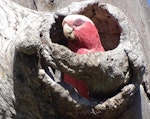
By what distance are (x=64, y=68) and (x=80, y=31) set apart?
9 centimetres

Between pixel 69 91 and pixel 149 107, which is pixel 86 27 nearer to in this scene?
pixel 69 91

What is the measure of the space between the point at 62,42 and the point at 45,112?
14 cm

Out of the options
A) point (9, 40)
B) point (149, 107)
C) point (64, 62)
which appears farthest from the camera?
point (149, 107)

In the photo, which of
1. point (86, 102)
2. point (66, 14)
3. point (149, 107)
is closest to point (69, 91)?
point (86, 102)

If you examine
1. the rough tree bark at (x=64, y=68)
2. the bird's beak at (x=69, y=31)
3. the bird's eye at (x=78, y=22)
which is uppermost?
the bird's eye at (x=78, y=22)

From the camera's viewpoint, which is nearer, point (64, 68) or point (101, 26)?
point (64, 68)

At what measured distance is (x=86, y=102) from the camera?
3.66 ft

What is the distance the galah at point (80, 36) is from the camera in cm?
115

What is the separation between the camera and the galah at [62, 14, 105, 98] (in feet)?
3.78

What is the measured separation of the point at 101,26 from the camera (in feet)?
3.99

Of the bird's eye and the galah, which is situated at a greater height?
the bird's eye

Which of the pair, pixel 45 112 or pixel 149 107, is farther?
pixel 149 107

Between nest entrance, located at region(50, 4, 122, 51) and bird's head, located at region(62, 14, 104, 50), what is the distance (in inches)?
1.1

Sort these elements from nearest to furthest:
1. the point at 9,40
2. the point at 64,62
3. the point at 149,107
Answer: the point at 64,62
the point at 9,40
the point at 149,107
